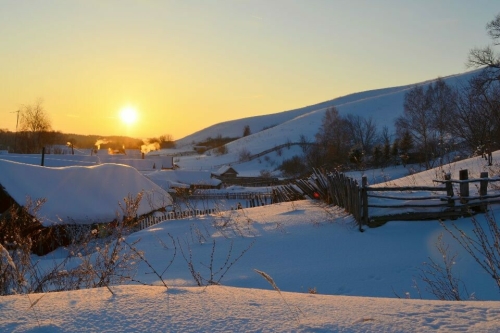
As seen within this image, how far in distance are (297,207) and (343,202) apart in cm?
183

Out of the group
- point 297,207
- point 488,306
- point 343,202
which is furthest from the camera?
point 297,207

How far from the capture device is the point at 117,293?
342cm

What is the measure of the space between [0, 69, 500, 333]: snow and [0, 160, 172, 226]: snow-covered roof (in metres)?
0.06

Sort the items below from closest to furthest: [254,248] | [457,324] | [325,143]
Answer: [457,324], [254,248], [325,143]

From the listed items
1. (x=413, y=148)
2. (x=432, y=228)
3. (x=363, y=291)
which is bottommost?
(x=363, y=291)

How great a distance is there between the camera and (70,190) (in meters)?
16.9

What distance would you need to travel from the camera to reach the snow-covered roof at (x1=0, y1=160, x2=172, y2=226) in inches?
620

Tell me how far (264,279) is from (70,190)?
11368mm

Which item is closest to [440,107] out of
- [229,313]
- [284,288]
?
[284,288]

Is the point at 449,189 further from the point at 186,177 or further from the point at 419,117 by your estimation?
the point at 186,177

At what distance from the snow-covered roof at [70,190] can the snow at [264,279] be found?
0.06 meters

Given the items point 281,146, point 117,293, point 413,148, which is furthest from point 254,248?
point 281,146

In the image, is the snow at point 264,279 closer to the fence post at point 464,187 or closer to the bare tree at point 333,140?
the fence post at point 464,187

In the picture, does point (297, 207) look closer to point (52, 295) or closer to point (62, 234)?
point (62, 234)
